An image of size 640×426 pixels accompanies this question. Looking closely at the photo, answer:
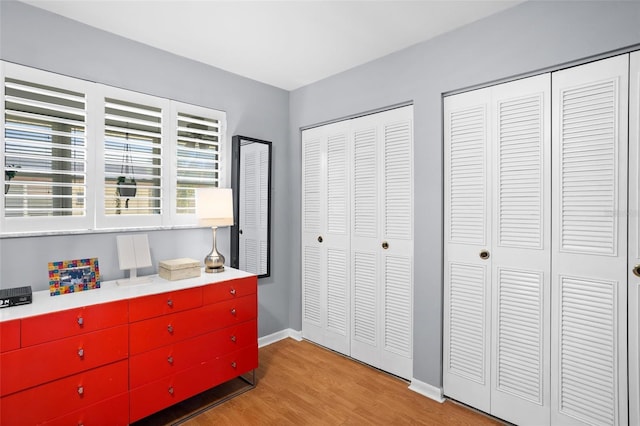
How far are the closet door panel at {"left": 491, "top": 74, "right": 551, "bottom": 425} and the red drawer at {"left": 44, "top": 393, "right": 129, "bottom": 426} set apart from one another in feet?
7.39

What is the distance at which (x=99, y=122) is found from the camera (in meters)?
2.37

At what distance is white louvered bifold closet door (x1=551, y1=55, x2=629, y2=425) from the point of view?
1.81 metres

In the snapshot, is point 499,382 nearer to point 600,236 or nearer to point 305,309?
point 600,236

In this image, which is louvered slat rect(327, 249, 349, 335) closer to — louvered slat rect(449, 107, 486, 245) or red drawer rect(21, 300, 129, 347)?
louvered slat rect(449, 107, 486, 245)

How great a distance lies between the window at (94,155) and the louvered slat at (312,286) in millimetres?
1192

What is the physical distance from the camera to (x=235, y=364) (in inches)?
98.9

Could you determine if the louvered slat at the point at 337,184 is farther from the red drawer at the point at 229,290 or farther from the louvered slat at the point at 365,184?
the red drawer at the point at 229,290

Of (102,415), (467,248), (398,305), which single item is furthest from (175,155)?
(467,248)

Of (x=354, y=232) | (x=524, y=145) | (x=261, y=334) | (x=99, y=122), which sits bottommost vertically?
(x=261, y=334)

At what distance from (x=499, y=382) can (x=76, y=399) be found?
2.46 metres

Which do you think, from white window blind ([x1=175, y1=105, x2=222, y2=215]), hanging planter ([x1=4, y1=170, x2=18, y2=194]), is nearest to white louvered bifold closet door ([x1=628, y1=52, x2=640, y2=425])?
white window blind ([x1=175, y1=105, x2=222, y2=215])

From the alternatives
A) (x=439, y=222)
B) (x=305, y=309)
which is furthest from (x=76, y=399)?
(x=439, y=222)

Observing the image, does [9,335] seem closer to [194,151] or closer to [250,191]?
[194,151]

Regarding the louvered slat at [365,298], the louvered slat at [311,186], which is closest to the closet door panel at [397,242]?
the louvered slat at [365,298]
